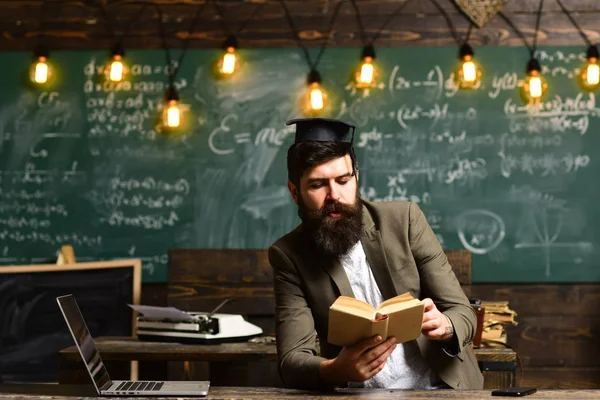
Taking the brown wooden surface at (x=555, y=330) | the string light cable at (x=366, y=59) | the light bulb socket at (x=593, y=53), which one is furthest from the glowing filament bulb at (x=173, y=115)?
the light bulb socket at (x=593, y=53)

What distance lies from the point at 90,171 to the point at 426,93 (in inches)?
85.2

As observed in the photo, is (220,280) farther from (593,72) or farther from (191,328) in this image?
(593,72)

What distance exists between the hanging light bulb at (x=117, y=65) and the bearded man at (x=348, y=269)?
9.91 ft

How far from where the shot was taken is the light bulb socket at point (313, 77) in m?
5.24

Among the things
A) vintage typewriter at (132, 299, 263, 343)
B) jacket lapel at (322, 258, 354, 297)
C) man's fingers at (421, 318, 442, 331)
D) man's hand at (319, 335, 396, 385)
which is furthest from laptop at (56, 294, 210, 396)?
vintage typewriter at (132, 299, 263, 343)

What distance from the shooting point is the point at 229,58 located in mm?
5238

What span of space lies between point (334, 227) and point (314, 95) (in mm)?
2885

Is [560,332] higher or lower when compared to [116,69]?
lower

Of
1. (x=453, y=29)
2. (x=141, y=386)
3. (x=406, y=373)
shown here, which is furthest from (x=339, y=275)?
(x=453, y=29)

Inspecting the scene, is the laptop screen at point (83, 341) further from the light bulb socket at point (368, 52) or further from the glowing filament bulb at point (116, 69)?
the light bulb socket at point (368, 52)

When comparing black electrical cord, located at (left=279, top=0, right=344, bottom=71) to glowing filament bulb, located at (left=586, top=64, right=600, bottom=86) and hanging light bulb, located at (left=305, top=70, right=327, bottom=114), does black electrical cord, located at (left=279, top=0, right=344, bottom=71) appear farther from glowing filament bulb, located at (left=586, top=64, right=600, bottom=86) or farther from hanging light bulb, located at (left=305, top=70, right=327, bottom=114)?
glowing filament bulb, located at (left=586, top=64, right=600, bottom=86)

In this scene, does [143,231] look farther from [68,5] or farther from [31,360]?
[68,5]

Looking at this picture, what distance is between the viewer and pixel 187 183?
5.32 m

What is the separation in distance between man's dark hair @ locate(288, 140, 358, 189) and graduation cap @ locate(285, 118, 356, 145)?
19mm
